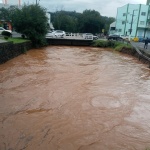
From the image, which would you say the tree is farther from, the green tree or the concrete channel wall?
the green tree

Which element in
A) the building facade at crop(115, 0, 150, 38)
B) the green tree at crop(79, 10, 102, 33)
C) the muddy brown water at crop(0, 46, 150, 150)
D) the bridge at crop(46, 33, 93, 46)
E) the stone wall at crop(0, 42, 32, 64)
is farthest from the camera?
the green tree at crop(79, 10, 102, 33)

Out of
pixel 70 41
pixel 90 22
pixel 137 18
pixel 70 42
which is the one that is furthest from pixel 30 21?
pixel 137 18

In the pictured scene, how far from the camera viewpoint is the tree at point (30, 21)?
28641 millimetres

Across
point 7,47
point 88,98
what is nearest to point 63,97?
point 88,98

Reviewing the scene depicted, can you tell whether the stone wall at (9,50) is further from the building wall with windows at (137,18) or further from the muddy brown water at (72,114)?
the building wall with windows at (137,18)

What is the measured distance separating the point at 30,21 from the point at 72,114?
78.1 feet

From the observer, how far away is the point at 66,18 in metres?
56.4

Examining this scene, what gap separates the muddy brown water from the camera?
5996 millimetres

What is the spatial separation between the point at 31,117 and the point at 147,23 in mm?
53819

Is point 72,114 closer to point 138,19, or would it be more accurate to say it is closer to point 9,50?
point 9,50

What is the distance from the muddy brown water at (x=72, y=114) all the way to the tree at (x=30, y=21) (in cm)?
1775

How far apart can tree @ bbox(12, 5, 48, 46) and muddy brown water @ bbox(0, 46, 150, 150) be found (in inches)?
699

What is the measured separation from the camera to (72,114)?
7.77 meters

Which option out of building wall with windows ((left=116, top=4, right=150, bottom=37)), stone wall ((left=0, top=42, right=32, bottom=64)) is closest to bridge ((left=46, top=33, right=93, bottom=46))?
stone wall ((left=0, top=42, right=32, bottom=64))
